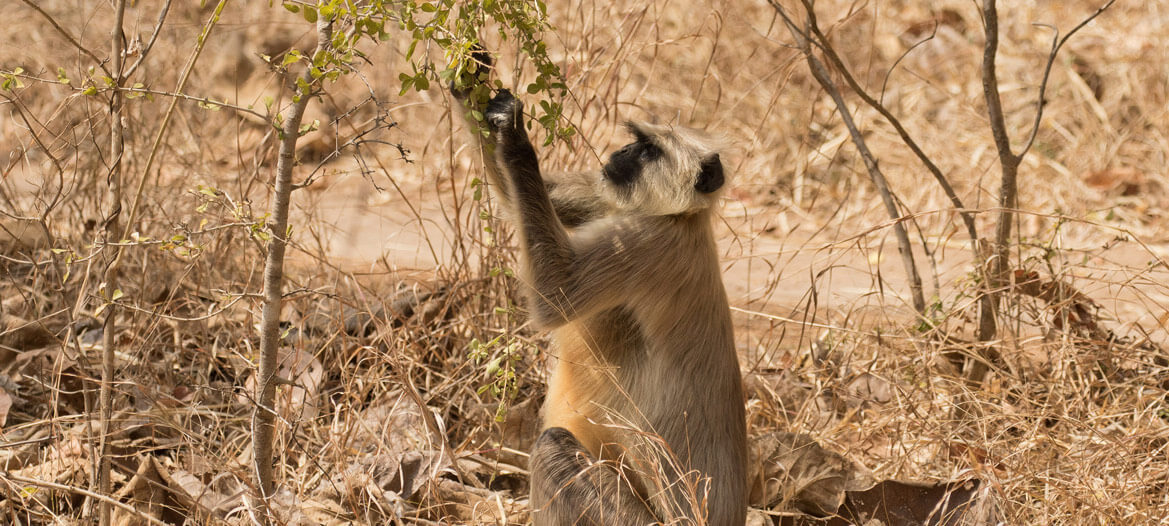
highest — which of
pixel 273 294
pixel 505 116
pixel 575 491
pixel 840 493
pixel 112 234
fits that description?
pixel 505 116

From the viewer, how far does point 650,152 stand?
3.43m

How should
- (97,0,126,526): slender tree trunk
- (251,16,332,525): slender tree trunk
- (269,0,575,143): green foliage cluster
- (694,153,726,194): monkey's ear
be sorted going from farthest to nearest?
(694,153,726,194): monkey's ear → (97,0,126,526): slender tree trunk → (251,16,332,525): slender tree trunk → (269,0,575,143): green foliage cluster

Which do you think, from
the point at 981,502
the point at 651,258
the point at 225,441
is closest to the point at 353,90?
the point at 225,441

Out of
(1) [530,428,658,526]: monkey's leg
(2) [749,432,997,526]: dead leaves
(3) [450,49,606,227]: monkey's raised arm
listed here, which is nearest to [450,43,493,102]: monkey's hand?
(3) [450,49,606,227]: monkey's raised arm

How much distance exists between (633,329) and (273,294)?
3.79 ft

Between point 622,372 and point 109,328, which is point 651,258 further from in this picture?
point 109,328

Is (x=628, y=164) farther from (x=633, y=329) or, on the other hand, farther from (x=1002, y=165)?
(x=1002, y=165)

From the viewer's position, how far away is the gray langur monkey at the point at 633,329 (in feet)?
10.1

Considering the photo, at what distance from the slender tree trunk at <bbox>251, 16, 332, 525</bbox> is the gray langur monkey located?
18.4 inches

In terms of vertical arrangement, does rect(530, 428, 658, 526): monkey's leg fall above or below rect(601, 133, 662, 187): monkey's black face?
below

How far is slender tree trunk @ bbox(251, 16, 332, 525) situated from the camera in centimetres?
267

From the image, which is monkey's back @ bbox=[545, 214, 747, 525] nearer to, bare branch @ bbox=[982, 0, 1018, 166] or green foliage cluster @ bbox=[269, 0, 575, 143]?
green foliage cluster @ bbox=[269, 0, 575, 143]

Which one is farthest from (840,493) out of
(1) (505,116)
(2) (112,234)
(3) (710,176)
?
(2) (112,234)

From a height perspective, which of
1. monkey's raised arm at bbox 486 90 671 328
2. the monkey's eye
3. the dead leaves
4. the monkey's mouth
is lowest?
the dead leaves
